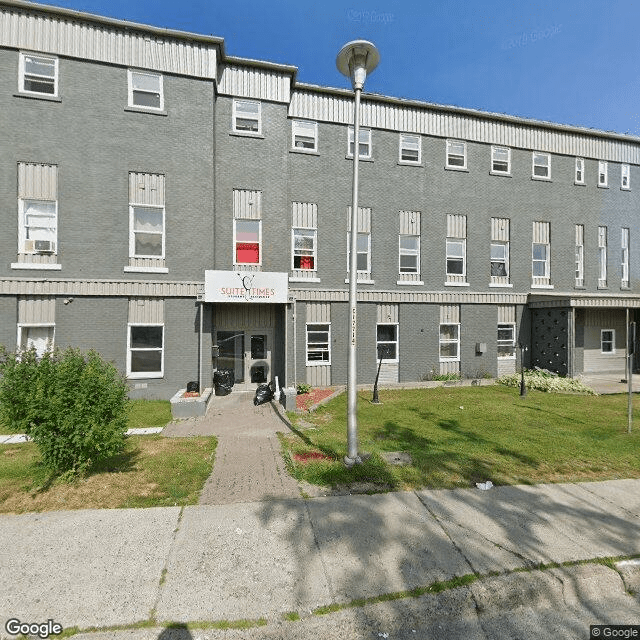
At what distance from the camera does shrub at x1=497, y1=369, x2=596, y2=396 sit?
557 inches

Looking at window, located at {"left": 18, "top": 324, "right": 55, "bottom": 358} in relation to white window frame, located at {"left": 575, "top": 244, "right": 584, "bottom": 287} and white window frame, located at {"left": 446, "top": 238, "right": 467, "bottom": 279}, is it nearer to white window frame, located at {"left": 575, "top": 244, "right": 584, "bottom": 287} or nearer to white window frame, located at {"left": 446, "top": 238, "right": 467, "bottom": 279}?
white window frame, located at {"left": 446, "top": 238, "right": 467, "bottom": 279}

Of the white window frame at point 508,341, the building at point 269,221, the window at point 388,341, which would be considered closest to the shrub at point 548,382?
the building at point 269,221

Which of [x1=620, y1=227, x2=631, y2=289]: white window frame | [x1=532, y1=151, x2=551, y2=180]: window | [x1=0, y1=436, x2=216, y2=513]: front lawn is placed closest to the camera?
[x1=0, y1=436, x2=216, y2=513]: front lawn

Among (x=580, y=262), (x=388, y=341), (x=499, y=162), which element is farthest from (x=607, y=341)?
(x=388, y=341)

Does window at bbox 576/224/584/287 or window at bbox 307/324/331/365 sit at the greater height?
window at bbox 576/224/584/287

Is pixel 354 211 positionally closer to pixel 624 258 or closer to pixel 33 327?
pixel 33 327

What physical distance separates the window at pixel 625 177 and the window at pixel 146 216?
23989 mm

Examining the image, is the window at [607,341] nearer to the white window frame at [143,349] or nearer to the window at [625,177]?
the window at [625,177]

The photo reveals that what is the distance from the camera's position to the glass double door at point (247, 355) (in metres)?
14.2

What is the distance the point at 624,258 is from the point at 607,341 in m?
4.96

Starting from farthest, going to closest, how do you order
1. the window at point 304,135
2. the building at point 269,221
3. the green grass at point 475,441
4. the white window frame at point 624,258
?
the white window frame at point 624,258 → the window at point 304,135 → the building at point 269,221 → the green grass at point 475,441

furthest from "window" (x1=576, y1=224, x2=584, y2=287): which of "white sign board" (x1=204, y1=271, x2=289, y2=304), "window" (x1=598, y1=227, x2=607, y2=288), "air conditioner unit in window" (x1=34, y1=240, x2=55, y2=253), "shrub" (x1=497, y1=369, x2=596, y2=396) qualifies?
"air conditioner unit in window" (x1=34, y1=240, x2=55, y2=253)

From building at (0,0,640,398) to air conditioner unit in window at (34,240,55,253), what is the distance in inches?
2.7

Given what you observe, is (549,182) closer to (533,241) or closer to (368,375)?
(533,241)
